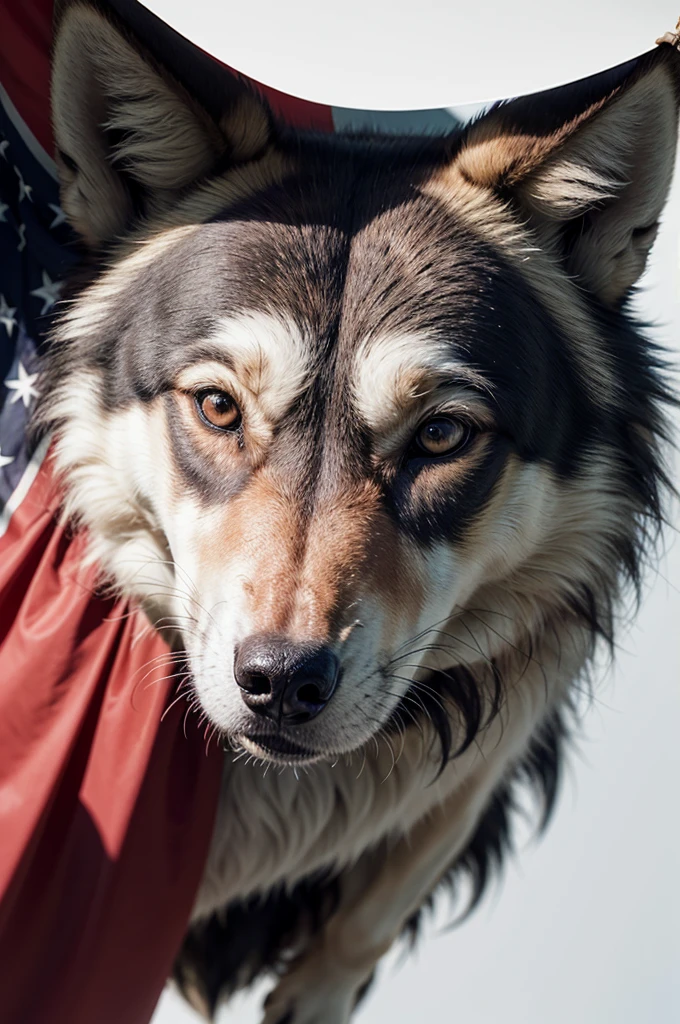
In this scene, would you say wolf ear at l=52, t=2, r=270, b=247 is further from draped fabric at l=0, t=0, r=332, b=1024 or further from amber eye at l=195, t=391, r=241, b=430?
amber eye at l=195, t=391, r=241, b=430

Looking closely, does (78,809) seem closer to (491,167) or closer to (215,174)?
(215,174)

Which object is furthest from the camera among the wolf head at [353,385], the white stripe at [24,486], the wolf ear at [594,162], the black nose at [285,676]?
the white stripe at [24,486]

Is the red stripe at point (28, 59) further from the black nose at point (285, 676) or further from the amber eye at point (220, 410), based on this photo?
the black nose at point (285, 676)

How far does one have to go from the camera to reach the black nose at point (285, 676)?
1539 mm

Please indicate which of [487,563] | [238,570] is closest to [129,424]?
[238,570]

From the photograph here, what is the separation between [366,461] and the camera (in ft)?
5.79

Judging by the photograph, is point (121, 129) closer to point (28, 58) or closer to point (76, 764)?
point (28, 58)

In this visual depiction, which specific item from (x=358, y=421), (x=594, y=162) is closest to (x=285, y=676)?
(x=358, y=421)

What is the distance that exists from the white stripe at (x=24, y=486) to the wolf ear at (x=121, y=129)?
1.38 feet

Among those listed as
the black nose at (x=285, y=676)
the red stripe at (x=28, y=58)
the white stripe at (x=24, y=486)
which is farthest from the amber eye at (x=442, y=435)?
the red stripe at (x=28, y=58)

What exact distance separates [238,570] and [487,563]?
0.51 m

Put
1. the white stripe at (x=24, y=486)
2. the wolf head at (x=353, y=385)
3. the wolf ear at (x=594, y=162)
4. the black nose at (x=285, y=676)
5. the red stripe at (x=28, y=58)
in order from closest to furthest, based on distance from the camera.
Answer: the black nose at (x=285, y=676), the wolf head at (x=353, y=385), the wolf ear at (x=594, y=162), the white stripe at (x=24, y=486), the red stripe at (x=28, y=58)

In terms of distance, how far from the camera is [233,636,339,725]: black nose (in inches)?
60.6

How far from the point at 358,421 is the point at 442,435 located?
0.15 m
